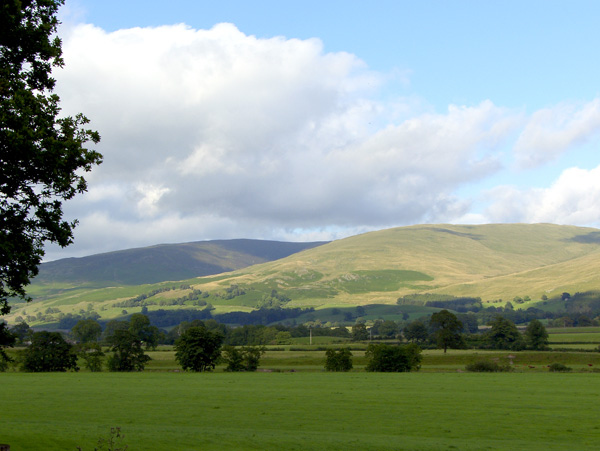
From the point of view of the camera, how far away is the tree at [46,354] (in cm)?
12094

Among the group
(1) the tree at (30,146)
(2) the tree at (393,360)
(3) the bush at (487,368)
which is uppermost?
(1) the tree at (30,146)

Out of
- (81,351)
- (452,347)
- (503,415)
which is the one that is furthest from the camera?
(452,347)

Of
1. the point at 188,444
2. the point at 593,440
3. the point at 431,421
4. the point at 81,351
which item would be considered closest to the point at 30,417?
the point at 188,444

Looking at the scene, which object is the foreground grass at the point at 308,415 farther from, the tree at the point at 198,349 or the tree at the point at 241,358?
the tree at the point at 241,358

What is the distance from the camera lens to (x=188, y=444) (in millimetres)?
31719

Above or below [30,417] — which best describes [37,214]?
above

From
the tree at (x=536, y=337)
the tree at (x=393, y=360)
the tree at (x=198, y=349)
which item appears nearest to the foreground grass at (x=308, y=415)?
the tree at (x=393, y=360)

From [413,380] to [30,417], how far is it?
53.8 m

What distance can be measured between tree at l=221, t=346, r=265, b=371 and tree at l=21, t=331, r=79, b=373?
3406 cm

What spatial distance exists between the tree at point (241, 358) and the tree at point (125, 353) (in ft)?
67.5

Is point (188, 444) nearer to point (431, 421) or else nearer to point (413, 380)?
point (431, 421)

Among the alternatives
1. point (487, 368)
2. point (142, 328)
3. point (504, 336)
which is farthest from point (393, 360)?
point (142, 328)

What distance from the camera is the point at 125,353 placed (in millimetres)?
128000

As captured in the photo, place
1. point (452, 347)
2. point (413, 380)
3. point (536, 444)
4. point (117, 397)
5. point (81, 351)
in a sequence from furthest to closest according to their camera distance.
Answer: point (452, 347) → point (81, 351) → point (413, 380) → point (117, 397) → point (536, 444)
